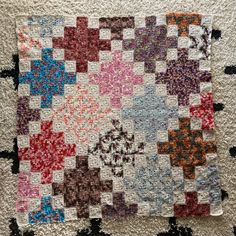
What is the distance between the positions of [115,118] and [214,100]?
1.01 feet

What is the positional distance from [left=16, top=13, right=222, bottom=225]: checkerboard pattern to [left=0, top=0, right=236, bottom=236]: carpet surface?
26 mm

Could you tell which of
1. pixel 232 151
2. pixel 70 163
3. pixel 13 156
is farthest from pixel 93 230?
pixel 232 151

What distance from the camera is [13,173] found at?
980 millimetres

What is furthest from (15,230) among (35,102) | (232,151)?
(232,151)

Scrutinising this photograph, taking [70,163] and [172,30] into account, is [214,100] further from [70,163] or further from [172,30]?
[70,163]

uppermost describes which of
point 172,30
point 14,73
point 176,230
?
point 172,30

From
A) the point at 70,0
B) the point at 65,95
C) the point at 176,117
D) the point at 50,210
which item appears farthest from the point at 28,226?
the point at 70,0

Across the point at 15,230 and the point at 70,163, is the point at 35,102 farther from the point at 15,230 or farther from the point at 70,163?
the point at 15,230

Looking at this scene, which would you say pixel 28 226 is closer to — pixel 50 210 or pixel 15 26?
pixel 50 210

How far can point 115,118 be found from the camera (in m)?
0.99

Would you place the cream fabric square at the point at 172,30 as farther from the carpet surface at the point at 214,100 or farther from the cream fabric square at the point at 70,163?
the cream fabric square at the point at 70,163

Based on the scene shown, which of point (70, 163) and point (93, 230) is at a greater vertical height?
point (70, 163)

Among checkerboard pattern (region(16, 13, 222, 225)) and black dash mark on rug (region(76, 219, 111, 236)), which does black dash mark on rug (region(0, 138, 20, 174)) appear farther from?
black dash mark on rug (region(76, 219, 111, 236))

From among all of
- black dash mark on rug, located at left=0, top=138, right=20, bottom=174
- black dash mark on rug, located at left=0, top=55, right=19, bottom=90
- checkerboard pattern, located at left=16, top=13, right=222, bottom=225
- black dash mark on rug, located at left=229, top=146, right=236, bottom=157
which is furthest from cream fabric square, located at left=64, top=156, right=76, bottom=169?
black dash mark on rug, located at left=229, top=146, right=236, bottom=157
